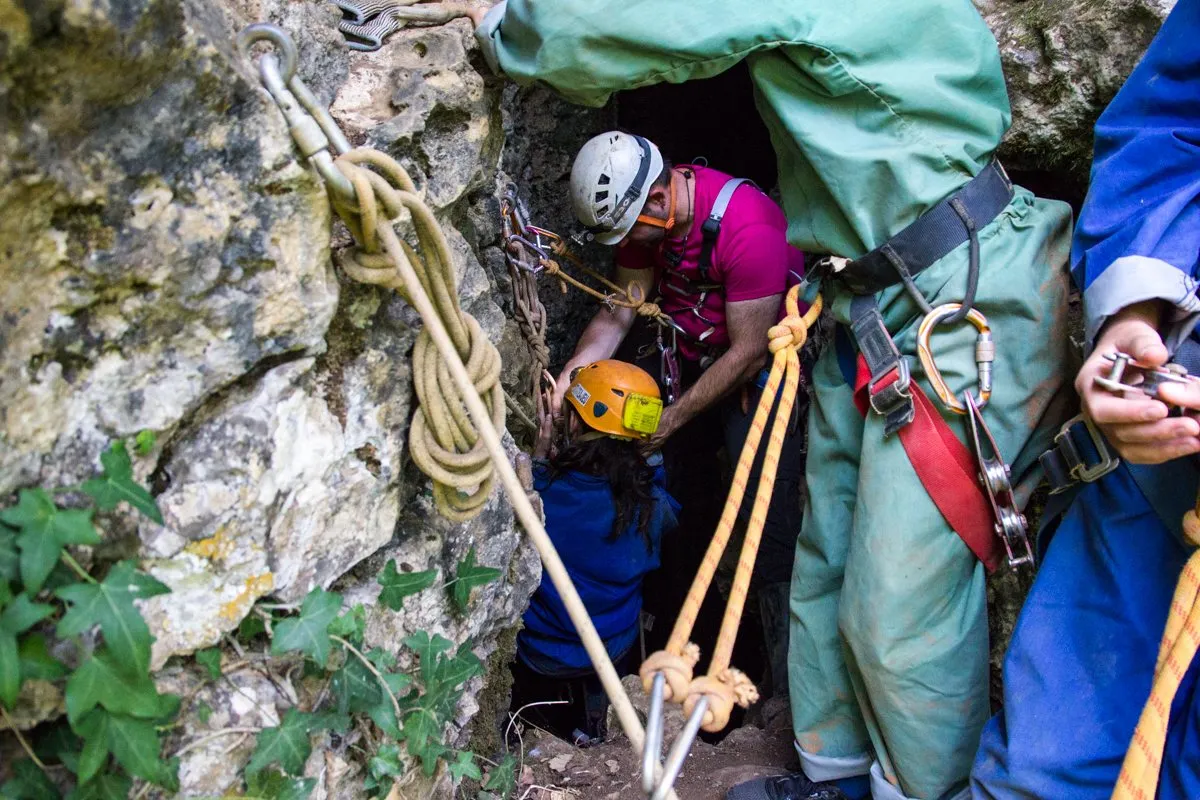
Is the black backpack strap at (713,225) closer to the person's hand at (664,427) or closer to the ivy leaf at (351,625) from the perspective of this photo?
the person's hand at (664,427)

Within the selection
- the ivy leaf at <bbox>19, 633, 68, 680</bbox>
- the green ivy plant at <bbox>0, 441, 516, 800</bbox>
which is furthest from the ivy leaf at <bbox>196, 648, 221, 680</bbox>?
the ivy leaf at <bbox>19, 633, 68, 680</bbox>

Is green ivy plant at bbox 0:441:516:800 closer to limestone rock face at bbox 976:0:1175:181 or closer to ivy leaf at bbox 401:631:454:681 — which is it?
ivy leaf at bbox 401:631:454:681

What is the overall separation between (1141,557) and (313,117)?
5.94 feet

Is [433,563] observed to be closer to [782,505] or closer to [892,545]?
[892,545]

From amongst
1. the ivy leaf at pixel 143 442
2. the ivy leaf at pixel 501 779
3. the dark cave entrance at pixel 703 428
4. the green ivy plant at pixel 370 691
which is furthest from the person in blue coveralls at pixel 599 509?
the ivy leaf at pixel 143 442

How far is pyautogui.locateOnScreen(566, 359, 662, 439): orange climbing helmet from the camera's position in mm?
3346

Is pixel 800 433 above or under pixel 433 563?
under

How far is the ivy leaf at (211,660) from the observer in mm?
1362

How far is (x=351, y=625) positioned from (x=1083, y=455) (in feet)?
5.00

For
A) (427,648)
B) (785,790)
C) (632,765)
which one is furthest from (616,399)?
(427,648)

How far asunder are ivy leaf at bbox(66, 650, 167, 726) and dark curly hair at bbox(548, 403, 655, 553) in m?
2.28

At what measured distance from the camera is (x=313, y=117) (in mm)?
1450

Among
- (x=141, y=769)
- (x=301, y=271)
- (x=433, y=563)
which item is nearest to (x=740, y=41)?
(x=301, y=271)

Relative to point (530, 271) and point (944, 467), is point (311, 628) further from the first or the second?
point (530, 271)
